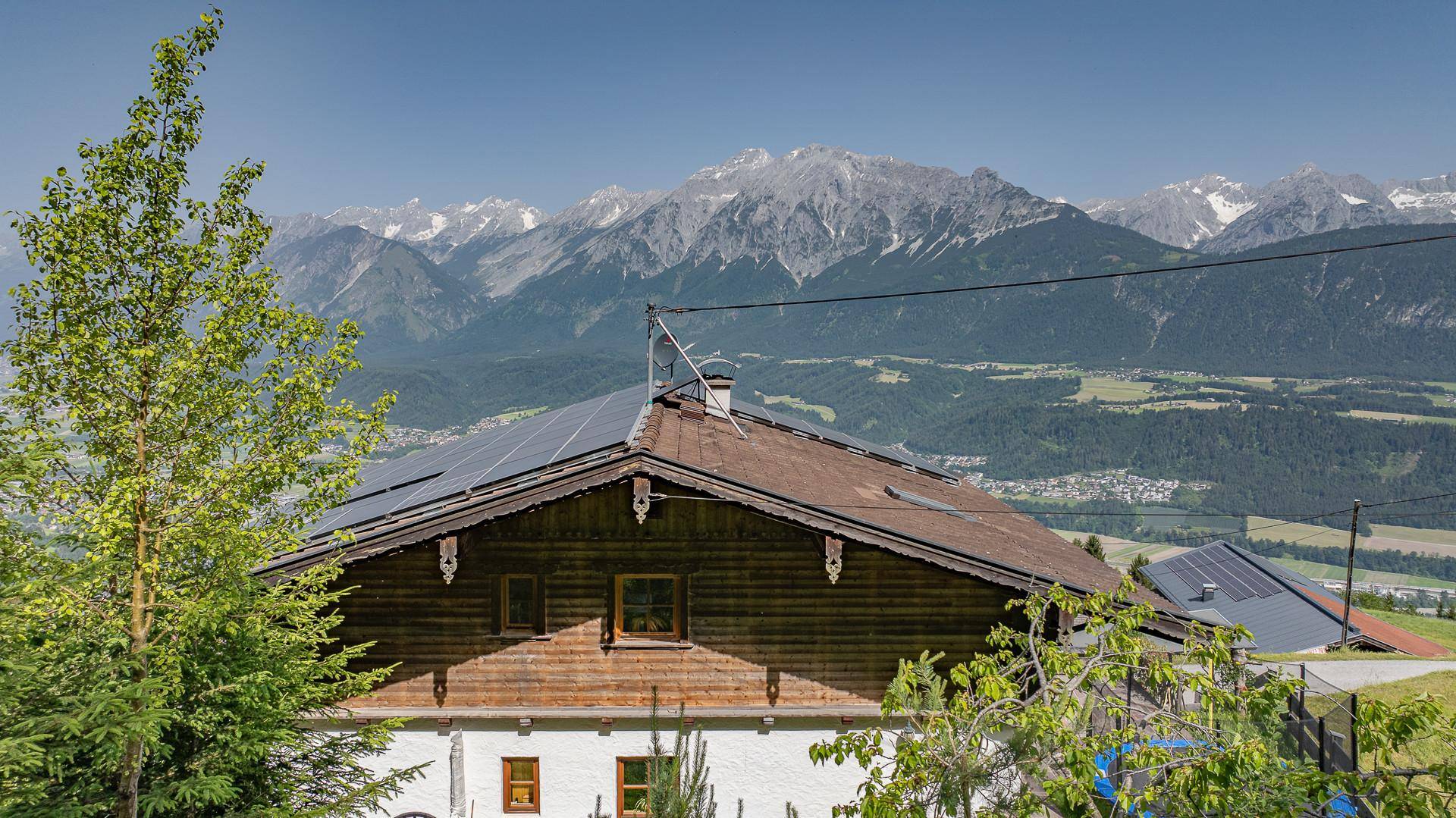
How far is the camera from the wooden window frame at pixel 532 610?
14391 millimetres

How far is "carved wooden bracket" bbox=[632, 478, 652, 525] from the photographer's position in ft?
44.3

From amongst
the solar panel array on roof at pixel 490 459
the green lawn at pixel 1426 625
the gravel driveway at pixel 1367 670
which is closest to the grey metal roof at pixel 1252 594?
the green lawn at pixel 1426 625

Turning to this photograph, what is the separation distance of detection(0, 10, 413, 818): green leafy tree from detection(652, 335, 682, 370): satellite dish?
862cm

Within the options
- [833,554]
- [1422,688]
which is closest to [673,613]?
[833,554]

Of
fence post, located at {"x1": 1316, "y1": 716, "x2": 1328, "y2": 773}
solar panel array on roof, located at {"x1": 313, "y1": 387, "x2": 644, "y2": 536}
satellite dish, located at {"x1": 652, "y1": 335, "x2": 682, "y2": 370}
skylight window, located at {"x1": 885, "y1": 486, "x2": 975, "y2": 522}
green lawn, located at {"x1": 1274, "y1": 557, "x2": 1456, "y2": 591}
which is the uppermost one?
satellite dish, located at {"x1": 652, "y1": 335, "x2": 682, "y2": 370}

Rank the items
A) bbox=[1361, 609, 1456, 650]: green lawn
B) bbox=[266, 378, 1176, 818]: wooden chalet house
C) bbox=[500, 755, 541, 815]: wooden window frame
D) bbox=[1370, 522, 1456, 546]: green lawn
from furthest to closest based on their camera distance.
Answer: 1. bbox=[1370, 522, 1456, 546]: green lawn
2. bbox=[1361, 609, 1456, 650]: green lawn
3. bbox=[500, 755, 541, 815]: wooden window frame
4. bbox=[266, 378, 1176, 818]: wooden chalet house

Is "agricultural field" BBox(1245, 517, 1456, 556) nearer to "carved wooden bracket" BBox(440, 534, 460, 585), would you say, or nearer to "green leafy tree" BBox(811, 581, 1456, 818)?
"green leafy tree" BBox(811, 581, 1456, 818)

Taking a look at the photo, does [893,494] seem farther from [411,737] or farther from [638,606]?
[411,737]

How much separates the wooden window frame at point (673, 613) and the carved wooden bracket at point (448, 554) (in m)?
2.81

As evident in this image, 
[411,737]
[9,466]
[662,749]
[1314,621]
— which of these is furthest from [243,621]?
[1314,621]

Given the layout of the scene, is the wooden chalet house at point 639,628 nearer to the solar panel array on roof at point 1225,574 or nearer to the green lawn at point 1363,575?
the solar panel array on roof at point 1225,574

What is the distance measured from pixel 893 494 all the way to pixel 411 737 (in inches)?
434

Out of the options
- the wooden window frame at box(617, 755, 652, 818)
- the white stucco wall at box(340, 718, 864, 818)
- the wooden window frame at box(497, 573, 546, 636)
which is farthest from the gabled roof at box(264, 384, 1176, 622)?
the wooden window frame at box(617, 755, 652, 818)

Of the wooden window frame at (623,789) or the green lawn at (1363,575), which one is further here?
the green lawn at (1363,575)
